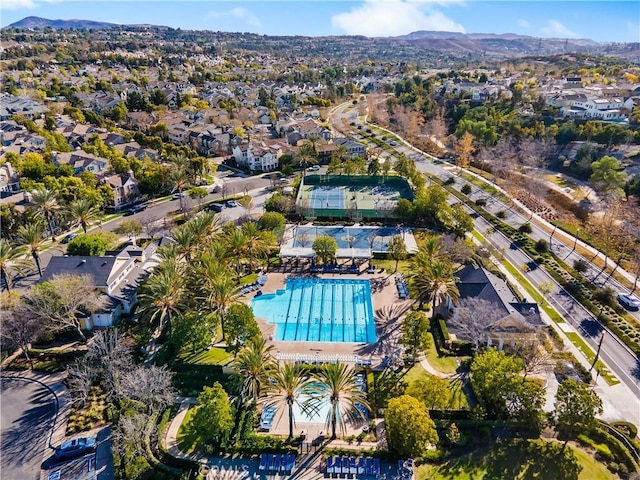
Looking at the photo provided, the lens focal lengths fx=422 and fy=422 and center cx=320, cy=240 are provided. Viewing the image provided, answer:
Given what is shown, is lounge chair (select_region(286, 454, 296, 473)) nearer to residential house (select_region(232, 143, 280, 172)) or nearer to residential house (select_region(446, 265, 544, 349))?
residential house (select_region(446, 265, 544, 349))

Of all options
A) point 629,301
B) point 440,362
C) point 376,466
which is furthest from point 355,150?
point 376,466

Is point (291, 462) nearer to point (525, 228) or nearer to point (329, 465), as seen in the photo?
point (329, 465)

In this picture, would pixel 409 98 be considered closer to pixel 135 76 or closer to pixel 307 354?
pixel 135 76

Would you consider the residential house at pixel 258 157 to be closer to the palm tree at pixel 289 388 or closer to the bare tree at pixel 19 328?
the bare tree at pixel 19 328

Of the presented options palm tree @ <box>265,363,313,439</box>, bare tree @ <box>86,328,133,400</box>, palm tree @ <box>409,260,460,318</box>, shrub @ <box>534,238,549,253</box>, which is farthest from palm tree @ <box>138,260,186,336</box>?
shrub @ <box>534,238,549,253</box>

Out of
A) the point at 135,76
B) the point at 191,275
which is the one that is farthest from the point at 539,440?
the point at 135,76

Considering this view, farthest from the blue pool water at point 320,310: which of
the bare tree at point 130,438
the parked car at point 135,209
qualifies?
the parked car at point 135,209
